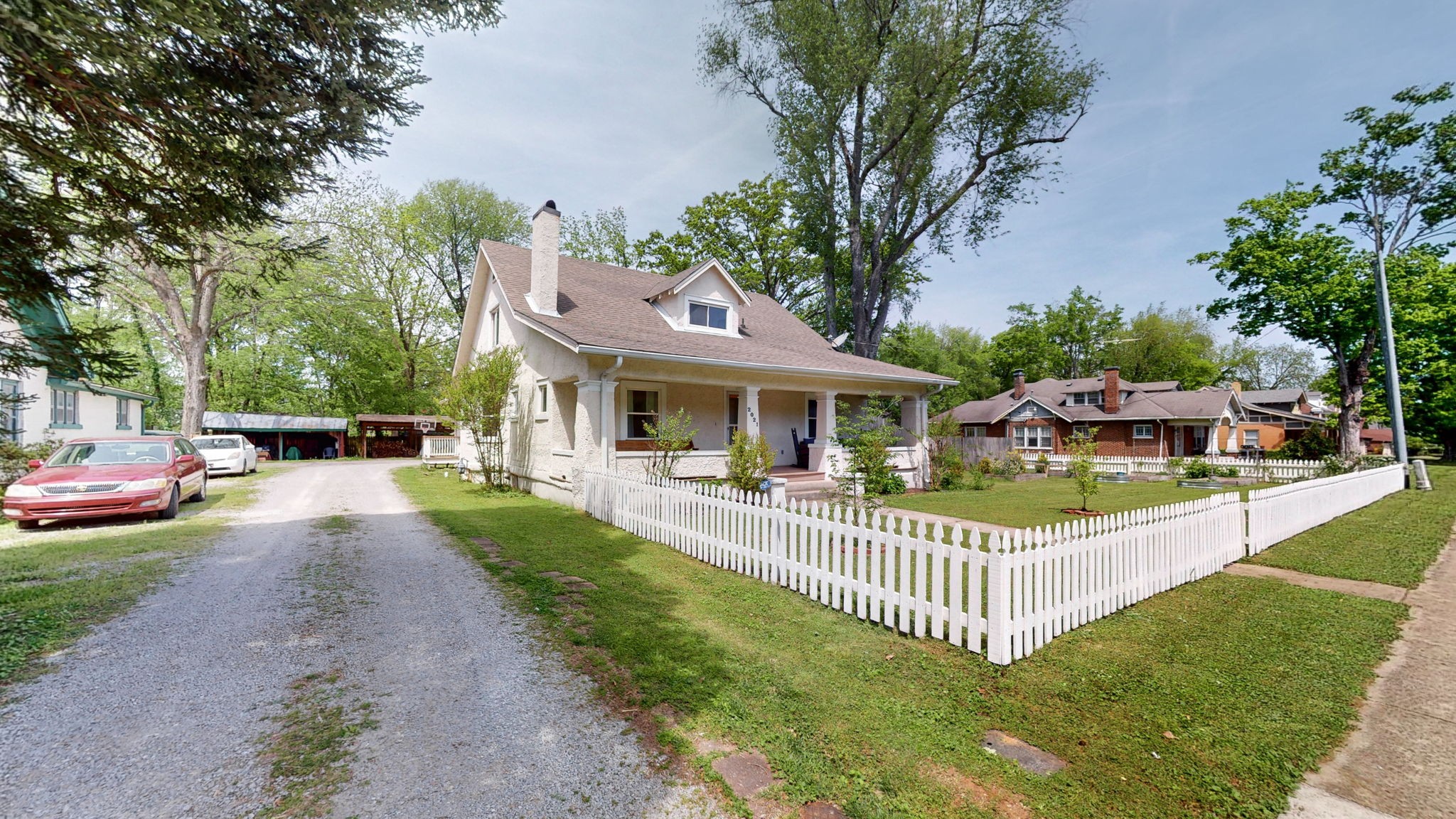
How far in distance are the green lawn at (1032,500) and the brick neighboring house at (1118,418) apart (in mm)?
12228

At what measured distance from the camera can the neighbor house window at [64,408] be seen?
54.4ft

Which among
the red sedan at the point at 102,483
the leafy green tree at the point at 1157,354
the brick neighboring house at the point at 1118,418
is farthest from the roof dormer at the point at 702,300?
the leafy green tree at the point at 1157,354

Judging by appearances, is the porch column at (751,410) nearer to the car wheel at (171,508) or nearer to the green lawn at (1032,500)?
the green lawn at (1032,500)

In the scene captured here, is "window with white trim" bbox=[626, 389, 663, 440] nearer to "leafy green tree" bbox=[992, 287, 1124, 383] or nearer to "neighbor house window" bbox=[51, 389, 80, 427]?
"neighbor house window" bbox=[51, 389, 80, 427]

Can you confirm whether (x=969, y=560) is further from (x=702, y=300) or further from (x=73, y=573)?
(x=702, y=300)

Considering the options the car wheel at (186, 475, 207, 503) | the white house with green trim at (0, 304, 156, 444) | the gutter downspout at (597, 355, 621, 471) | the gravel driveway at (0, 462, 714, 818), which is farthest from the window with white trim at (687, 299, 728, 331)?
the white house with green trim at (0, 304, 156, 444)

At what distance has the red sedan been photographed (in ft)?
27.2

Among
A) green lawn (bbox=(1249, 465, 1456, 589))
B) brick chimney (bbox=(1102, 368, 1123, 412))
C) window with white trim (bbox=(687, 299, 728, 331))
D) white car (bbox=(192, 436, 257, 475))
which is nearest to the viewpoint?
green lawn (bbox=(1249, 465, 1456, 589))

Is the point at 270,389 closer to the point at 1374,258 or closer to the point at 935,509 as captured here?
the point at 935,509

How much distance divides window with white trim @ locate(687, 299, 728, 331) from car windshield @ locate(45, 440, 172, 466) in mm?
11601

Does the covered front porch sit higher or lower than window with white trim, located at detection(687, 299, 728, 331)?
lower

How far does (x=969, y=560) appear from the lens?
14.6ft

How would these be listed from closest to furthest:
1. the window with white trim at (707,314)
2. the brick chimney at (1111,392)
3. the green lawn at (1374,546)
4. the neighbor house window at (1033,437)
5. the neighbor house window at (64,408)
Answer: the green lawn at (1374,546) → the window with white trim at (707,314) → the neighbor house window at (64,408) → the brick chimney at (1111,392) → the neighbor house window at (1033,437)

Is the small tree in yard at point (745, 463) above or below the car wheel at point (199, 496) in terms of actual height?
above
